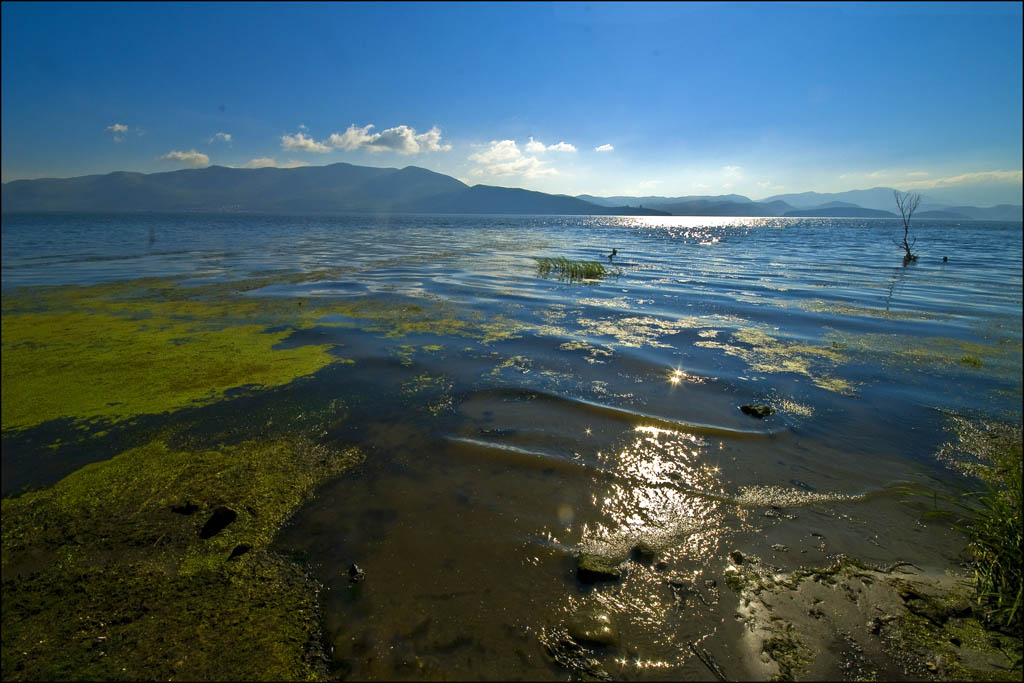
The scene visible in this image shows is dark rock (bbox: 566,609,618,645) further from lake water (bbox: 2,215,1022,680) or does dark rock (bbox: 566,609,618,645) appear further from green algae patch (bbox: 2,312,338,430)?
green algae patch (bbox: 2,312,338,430)

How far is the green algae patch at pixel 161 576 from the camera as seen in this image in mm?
2748

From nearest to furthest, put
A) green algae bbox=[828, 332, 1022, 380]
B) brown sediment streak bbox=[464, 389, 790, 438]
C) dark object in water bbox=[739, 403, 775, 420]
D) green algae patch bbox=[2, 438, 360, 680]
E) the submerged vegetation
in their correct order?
green algae patch bbox=[2, 438, 360, 680] → the submerged vegetation → brown sediment streak bbox=[464, 389, 790, 438] → dark object in water bbox=[739, 403, 775, 420] → green algae bbox=[828, 332, 1022, 380]

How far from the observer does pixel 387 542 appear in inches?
150

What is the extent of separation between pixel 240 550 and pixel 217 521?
47cm

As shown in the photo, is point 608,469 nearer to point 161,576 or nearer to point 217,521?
point 217,521

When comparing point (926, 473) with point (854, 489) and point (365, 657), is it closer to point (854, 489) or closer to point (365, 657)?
point (854, 489)

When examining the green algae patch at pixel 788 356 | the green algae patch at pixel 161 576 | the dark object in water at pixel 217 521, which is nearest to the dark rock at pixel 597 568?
the green algae patch at pixel 161 576

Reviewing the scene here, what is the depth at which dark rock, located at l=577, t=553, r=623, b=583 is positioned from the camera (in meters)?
3.42

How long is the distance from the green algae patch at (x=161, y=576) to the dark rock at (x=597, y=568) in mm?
1931

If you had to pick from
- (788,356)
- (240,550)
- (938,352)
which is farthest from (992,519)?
(938,352)

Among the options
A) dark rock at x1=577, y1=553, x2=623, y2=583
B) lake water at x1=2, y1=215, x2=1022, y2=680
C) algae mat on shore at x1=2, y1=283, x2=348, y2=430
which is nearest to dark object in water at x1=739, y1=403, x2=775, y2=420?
lake water at x1=2, y1=215, x2=1022, y2=680

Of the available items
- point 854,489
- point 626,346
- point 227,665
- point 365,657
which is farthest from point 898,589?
point 626,346

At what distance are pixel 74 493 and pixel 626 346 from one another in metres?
8.73

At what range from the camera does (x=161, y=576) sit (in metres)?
3.39
